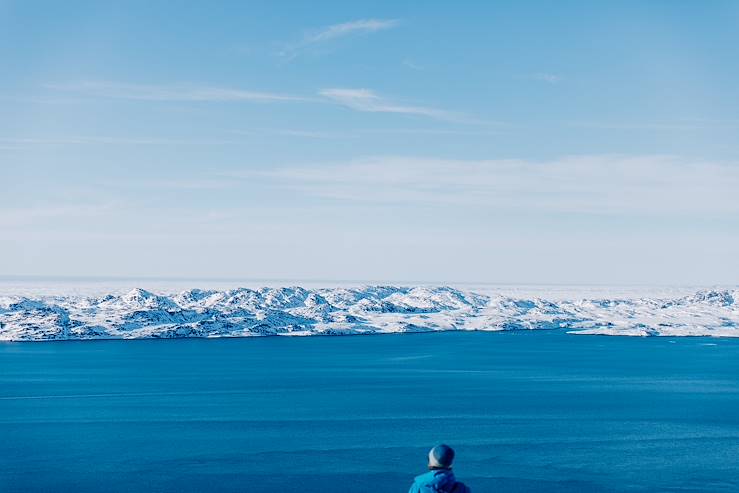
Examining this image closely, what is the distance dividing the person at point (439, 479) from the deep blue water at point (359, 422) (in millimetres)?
34218

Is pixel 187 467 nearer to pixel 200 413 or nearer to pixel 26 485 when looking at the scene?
pixel 26 485

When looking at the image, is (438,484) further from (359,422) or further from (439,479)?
(359,422)

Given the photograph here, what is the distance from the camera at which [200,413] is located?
7238 cm

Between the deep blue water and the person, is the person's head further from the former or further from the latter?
the deep blue water

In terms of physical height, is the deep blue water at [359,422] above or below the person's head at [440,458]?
below

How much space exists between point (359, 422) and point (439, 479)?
57736 mm

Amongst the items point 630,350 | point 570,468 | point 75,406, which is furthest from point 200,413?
point 630,350

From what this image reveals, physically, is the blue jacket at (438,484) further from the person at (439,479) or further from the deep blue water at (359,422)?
the deep blue water at (359,422)

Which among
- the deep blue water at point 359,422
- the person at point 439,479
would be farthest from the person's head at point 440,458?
the deep blue water at point 359,422

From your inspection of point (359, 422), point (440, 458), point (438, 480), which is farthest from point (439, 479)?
point (359, 422)

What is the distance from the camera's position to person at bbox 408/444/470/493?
10.3 metres

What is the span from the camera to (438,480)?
10.4 metres

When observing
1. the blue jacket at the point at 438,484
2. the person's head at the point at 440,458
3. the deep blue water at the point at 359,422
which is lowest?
the deep blue water at the point at 359,422

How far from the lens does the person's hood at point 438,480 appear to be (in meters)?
10.3
